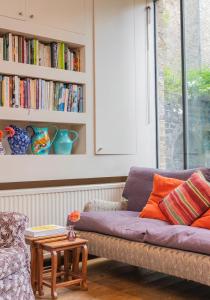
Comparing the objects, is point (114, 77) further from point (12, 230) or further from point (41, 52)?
point (12, 230)

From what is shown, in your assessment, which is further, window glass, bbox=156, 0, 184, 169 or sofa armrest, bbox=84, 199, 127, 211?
window glass, bbox=156, 0, 184, 169

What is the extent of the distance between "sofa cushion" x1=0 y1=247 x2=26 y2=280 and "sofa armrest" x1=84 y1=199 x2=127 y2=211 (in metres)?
1.19

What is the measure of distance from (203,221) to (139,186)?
0.94 m

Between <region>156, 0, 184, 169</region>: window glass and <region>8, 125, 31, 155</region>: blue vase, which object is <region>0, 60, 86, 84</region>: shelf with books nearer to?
<region>8, 125, 31, 155</region>: blue vase

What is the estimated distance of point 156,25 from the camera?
4656mm

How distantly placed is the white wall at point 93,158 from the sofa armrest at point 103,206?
39 centimetres

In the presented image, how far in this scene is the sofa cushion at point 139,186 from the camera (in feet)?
12.3

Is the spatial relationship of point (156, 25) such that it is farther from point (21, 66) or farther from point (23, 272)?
point (23, 272)

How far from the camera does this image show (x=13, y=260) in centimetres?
233

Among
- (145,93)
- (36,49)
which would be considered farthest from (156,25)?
(36,49)

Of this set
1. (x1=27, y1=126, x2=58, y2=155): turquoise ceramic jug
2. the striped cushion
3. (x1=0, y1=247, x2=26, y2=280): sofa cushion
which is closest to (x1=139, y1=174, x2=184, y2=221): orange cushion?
the striped cushion

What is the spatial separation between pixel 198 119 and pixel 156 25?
47.5 inches

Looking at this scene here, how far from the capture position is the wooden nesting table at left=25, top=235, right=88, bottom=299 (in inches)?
111

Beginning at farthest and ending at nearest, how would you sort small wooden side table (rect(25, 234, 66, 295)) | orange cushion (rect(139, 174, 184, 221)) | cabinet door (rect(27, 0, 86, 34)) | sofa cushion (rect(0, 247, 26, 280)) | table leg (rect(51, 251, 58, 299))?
cabinet door (rect(27, 0, 86, 34)) → orange cushion (rect(139, 174, 184, 221)) → small wooden side table (rect(25, 234, 66, 295)) → table leg (rect(51, 251, 58, 299)) → sofa cushion (rect(0, 247, 26, 280))
